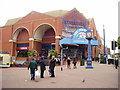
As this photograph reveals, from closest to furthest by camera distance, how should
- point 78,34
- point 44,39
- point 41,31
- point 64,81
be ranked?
1. point 64,81
2. point 78,34
3. point 41,31
4. point 44,39

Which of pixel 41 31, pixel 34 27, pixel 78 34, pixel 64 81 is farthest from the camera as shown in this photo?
pixel 41 31

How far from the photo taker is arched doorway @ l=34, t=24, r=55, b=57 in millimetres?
42562

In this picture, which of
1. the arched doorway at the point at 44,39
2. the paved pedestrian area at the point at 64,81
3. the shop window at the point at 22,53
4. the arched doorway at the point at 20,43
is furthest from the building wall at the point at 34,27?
the paved pedestrian area at the point at 64,81

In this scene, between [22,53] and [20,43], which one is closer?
[20,43]

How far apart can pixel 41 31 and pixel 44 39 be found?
2.64 metres

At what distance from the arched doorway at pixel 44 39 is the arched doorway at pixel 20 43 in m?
4.76

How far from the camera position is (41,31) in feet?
144

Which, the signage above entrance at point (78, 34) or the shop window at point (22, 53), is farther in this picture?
the shop window at point (22, 53)

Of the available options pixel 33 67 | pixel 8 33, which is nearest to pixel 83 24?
pixel 8 33

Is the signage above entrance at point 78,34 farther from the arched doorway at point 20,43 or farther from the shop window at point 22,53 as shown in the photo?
the shop window at point 22,53

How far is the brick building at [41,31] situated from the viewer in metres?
38.0

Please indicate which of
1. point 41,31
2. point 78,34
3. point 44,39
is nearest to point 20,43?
point 44,39

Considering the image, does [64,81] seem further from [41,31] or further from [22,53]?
[22,53]

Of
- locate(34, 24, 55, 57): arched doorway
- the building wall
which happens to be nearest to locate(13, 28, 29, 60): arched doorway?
the building wall
